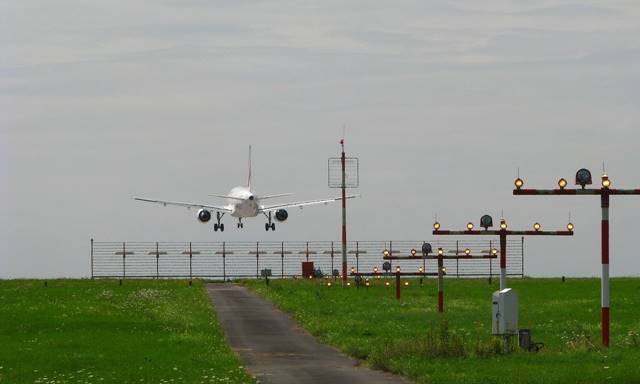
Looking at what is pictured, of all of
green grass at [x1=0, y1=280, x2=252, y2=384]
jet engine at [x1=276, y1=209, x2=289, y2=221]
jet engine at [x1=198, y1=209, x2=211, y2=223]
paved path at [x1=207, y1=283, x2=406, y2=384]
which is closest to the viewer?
paved path at [x1=207, y1=283, x2=406, y2=384]

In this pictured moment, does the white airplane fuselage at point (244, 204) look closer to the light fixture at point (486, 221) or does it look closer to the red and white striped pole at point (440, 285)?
the red and white striped pole at point (440, 285)

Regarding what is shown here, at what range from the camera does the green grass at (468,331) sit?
34094 mm

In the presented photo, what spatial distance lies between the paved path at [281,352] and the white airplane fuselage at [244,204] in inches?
2584

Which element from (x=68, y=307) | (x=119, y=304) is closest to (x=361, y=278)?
(x=119, y=304)

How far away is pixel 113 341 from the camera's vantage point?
1817 inches

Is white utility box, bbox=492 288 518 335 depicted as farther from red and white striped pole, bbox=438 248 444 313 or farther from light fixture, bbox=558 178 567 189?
red and white striped pole, bbox=438 248 444 313

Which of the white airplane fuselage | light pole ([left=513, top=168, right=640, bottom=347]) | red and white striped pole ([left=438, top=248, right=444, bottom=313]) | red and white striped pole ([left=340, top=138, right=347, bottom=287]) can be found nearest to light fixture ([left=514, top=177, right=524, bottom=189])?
light pole ([left=513, top=168, right=640, bottom=347])

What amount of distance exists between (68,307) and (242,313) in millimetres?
8403

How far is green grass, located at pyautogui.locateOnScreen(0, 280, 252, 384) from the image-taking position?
3503 centimetres

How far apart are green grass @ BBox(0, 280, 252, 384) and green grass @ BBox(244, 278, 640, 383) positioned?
4435 millimetres

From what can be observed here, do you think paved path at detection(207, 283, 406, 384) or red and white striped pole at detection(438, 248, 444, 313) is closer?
paved path at detection(207, 283, 406, 384)

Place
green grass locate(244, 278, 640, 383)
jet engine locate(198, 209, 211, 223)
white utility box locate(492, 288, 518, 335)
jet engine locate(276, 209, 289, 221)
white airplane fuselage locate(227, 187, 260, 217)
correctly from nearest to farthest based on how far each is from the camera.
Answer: green grass locate(244, 278, 640, 383)
white utility box locate(492, 288, 518, 335)
white airplane fuselage locate(227, 187, 260, 217)
jet engine locate(276, 209, 289, 221)
jet engine locate(198, 209, 211, 223)

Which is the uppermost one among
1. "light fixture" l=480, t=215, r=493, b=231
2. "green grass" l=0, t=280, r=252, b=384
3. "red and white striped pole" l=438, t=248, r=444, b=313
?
"light fixture" l=480, t=215, r=493, b=231

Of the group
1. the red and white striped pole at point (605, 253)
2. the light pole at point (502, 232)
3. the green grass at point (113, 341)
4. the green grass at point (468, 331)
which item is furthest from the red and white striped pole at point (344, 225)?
the red and white striped pole at point (605, 253)
